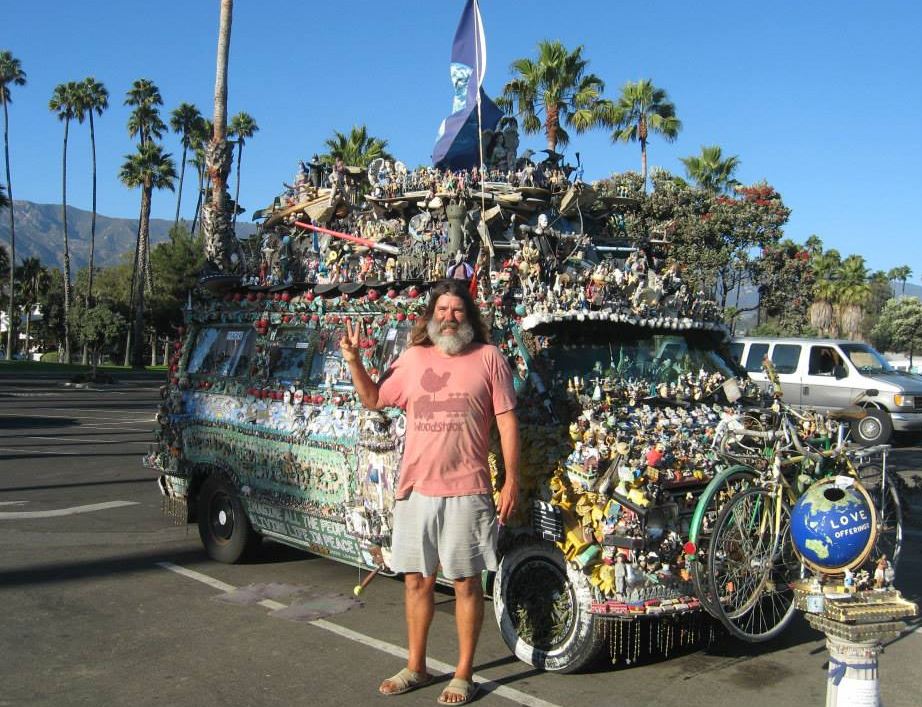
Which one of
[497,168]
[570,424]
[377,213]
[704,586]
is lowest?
[704,586]

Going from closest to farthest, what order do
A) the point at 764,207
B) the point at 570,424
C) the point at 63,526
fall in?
the point at 570,424 < the point at 63,526 < the point at 764,207

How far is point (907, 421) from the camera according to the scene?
50.8ft

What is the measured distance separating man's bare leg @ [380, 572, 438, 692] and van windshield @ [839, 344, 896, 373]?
44.3 ft

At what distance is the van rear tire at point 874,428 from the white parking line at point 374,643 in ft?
40.4

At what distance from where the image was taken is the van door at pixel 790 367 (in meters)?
16.2

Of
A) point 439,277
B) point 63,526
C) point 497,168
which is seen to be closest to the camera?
point 439,277

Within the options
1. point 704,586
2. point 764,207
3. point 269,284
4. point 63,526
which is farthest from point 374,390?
point 764,207

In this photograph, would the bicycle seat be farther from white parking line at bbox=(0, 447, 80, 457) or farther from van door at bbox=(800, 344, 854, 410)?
white parking line at bbox=(0, 447, 80, 457)

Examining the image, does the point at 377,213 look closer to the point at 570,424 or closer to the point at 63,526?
the point at 63,526

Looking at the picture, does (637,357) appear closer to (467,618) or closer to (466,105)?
(467,618)

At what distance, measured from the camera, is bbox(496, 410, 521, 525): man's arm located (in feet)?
14.6

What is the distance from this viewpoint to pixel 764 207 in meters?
29.4

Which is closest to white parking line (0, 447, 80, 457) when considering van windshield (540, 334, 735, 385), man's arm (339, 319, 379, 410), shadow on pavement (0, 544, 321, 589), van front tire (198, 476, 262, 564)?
shadow on pavement (0, 544, 321, 589)

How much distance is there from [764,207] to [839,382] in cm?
1481
